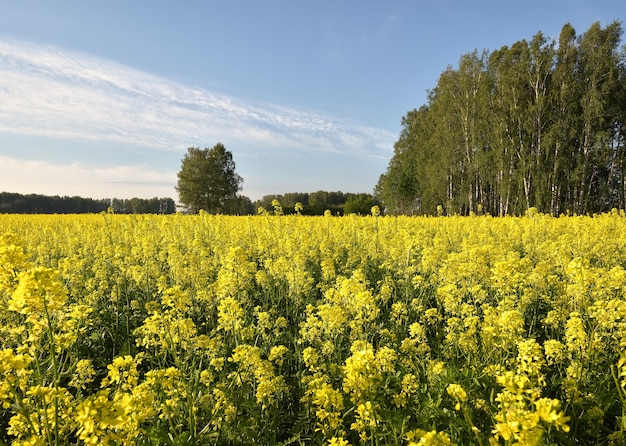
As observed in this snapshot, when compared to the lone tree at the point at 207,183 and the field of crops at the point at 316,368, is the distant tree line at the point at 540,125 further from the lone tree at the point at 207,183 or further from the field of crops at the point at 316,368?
the lone tree at the point at 207,183

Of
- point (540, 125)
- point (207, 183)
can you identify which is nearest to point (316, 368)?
point (540, 125)

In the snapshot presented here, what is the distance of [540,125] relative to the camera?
2775 centimetres

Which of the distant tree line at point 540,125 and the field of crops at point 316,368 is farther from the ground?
the distant tree line at point 540,125

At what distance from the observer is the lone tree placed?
5641cm

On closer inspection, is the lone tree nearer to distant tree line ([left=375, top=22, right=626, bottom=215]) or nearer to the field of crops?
distant tree line ([left=375, top=22, right=626, bottom=215])

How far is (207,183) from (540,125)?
147 feet

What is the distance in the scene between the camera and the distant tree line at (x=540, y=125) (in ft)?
88.9

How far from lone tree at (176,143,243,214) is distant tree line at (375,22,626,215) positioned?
118 feet

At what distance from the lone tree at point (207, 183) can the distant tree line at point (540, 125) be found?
118ft

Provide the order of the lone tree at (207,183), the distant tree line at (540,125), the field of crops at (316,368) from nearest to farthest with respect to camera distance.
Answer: the field of crops at (316,368) < the distant tree line at (540,125) < the lone tree at (207,183)

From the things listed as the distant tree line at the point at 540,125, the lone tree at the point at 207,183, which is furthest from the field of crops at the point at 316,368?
the lone tree at the point at 207,183

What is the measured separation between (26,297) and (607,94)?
3461 centimetres

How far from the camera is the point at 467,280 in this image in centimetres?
455

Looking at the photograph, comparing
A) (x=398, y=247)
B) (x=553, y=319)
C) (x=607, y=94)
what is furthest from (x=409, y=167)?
(x=553, y=319)
